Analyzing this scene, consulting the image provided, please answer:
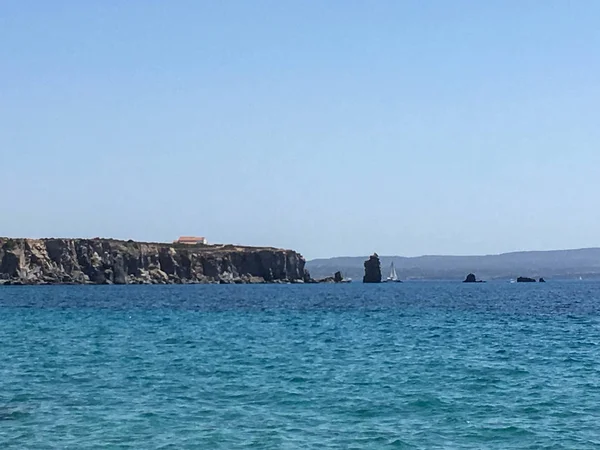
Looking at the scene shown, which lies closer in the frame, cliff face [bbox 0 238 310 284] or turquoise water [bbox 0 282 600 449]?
turquoise water [bbox 0 282 600 449]

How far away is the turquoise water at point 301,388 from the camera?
67.1 feet

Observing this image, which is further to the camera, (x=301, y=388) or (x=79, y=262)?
(x=79, y=262)

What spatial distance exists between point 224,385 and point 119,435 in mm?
8064

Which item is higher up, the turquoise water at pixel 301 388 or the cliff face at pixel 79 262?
the cliff face at pixel 79 262

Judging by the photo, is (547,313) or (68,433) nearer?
(68,433)

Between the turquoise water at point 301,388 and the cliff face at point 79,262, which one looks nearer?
the turquoise water at point 301,388

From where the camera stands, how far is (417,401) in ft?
82.2

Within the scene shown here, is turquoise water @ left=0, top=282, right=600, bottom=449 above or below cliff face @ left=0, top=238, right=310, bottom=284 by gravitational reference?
below

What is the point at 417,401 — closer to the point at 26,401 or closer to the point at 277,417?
the point at 277,417

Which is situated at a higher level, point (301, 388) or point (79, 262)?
point (79, 262)

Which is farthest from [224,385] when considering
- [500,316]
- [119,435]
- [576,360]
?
[500,316]

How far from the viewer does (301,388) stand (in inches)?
1083

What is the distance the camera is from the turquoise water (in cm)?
2045

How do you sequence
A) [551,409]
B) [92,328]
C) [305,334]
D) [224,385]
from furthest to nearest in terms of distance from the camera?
[92,328]
[305,334]
[224,385]
[551,409]
